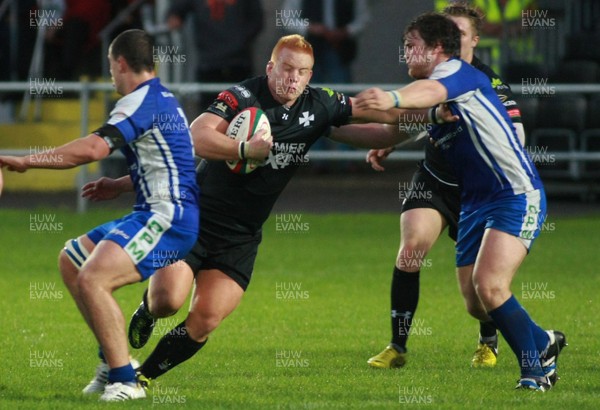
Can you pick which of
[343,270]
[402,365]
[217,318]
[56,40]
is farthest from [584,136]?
[217,318]

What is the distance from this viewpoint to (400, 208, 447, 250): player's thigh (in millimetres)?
8414

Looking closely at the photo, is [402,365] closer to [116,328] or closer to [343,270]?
[116,328]

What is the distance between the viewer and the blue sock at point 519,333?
23.6ft

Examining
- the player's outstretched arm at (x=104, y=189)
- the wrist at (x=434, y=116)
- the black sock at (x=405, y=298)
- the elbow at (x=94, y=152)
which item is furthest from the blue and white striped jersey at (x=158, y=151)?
the black sock at (x=405, y=298)

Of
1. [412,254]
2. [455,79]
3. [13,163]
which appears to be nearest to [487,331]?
[412,254]

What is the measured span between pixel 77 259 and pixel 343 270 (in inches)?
248

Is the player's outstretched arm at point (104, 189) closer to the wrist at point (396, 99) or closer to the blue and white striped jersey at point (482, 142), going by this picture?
the wrist at point (396, 99)

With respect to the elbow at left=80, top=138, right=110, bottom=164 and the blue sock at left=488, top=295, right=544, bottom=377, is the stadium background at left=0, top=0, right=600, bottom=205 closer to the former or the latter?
the blue sock at left=488, top=295, right=544, bottom=377

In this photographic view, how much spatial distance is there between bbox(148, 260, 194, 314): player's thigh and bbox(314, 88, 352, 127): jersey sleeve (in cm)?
123

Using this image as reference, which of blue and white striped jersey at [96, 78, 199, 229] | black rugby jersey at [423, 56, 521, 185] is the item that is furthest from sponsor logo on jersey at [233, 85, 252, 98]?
black rugby jersey at [423, 56, 521, 185]

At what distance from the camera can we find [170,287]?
728cm

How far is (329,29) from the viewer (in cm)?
1945

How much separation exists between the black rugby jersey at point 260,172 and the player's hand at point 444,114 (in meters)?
0.82

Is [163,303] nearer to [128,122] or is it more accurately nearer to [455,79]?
[128,122]
